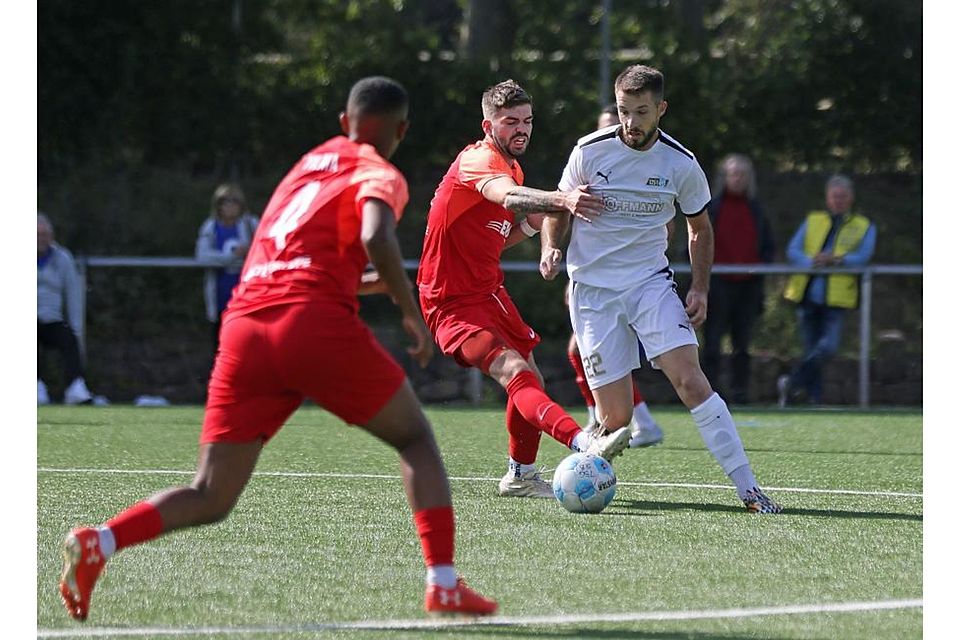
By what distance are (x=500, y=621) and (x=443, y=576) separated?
23cm

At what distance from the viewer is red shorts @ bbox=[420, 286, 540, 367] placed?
8.28 m

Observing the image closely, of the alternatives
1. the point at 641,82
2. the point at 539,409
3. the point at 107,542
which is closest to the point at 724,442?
the point at 539,409

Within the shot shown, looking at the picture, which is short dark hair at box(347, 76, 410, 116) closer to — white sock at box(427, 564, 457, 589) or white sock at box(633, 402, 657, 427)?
white sock at box(427, 564, 457, 589)

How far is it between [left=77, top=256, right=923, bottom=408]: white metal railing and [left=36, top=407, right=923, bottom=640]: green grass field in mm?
4963

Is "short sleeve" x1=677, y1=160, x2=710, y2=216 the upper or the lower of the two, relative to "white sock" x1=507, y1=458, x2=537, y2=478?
upper

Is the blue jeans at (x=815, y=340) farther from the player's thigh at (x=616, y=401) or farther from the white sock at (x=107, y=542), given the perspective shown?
the white sock at (x=107, y=542)

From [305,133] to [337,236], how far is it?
1519 centimetres

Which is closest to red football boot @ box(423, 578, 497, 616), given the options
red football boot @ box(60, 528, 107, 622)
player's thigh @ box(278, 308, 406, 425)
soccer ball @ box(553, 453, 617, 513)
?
player's thigh @ box(278, 308, 406, 425)

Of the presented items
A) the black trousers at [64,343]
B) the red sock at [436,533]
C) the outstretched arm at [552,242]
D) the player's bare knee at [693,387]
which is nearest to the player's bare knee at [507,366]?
the outstretched arm at [552,242]

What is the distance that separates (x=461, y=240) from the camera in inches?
328

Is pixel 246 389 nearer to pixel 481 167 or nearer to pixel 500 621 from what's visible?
pixel 500 621

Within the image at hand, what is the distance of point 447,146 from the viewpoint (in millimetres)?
20250

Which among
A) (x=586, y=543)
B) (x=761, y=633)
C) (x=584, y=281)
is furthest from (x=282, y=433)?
(x=761, y=633)

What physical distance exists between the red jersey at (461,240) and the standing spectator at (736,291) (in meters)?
7.43
